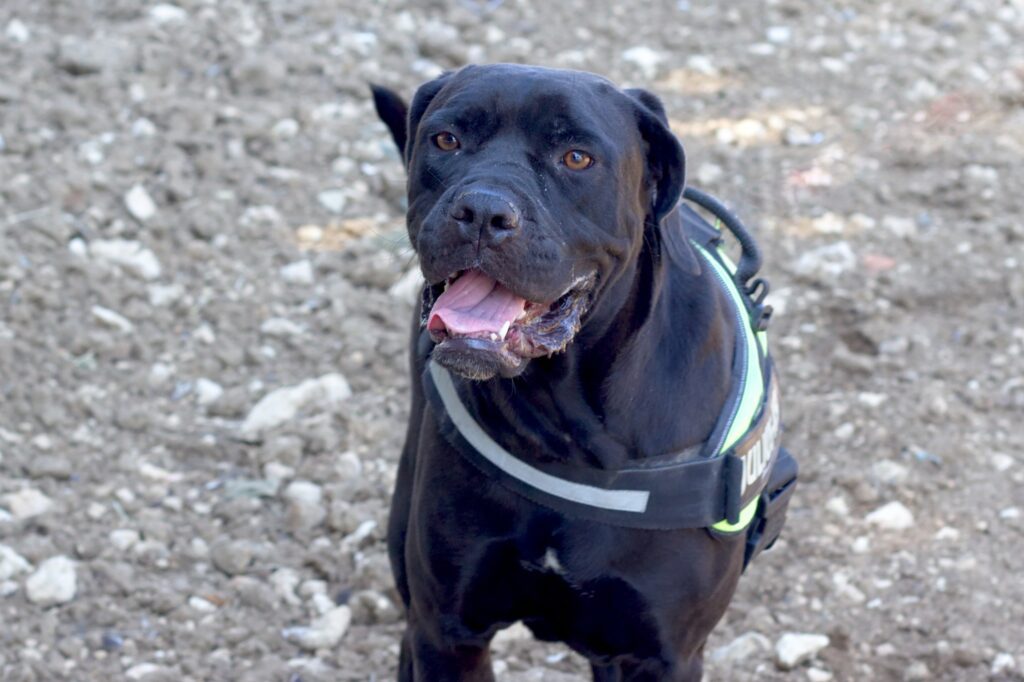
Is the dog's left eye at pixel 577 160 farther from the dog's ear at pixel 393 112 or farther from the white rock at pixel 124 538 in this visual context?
the white rock at pixel 124 538

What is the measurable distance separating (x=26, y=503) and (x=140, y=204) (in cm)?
145

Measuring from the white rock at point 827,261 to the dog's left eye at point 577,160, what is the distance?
2738 millimetres

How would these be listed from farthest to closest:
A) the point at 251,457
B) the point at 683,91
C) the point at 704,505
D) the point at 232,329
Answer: the point at 683,91, the point at 232,329, the point at 251,457, the point at 704,505

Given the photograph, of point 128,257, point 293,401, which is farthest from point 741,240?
point 128,257

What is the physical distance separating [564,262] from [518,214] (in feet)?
0.43

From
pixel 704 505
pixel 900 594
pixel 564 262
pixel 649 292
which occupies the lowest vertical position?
pixel 900 594

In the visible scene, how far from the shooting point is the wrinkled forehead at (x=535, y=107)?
2.71 m

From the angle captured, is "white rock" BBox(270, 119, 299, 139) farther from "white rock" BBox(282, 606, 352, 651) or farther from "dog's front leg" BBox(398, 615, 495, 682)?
"dog's front leg" BBox(398, 615, 495, 682)

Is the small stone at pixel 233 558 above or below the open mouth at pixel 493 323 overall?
below

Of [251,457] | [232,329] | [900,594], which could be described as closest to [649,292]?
[900,594]

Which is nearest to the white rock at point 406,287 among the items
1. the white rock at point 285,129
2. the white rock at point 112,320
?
the white rock at point 112,320

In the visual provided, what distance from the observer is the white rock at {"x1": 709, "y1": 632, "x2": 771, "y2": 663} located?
3.80m

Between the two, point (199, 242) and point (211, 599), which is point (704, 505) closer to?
point (211, 599)

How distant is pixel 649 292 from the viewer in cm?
286
